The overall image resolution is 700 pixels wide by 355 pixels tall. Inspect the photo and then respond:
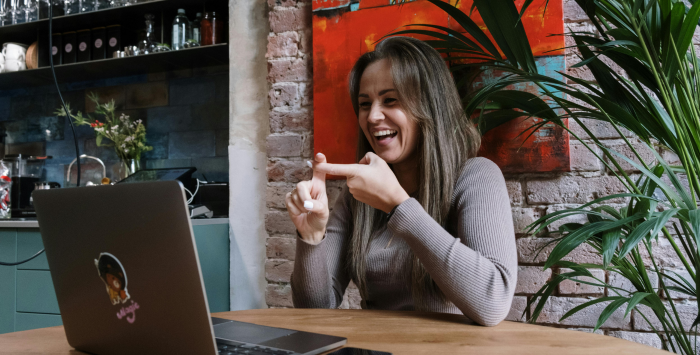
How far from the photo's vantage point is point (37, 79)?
2449mm

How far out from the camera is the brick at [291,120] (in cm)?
172

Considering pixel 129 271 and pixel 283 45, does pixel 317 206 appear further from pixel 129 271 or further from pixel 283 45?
pixel 283 45

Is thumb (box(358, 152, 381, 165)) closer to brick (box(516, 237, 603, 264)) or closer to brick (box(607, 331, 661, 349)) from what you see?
brick (box(516, 237, 603, 264))

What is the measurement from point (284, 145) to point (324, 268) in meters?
0.72

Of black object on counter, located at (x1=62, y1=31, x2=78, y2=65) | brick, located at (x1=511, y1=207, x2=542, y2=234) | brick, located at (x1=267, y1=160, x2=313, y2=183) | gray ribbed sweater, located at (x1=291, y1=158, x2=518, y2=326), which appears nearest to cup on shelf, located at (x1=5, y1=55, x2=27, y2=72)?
black object on counter, located at (x1=62, y1=31, x2=78, y2=65)

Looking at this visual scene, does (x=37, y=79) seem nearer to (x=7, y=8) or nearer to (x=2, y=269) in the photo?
(x=7, y=8)

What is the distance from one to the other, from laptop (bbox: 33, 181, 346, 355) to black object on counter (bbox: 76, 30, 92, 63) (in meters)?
2.01

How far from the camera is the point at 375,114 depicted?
1.28 metres

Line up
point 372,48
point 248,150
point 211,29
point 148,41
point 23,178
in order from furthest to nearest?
point 23,178
point 148,41
point 211,29
point 248,150
point 372,48

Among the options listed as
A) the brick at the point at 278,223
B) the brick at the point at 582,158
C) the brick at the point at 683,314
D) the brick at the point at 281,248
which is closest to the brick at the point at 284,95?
the brick at the point at 278,223

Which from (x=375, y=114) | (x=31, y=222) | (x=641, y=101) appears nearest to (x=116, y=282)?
(x=375, y=114)

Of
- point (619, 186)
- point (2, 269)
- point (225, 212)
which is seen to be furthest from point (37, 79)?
point (619, 186)

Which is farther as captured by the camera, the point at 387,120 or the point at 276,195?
the point at 276,195

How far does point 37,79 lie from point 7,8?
1.30ft
